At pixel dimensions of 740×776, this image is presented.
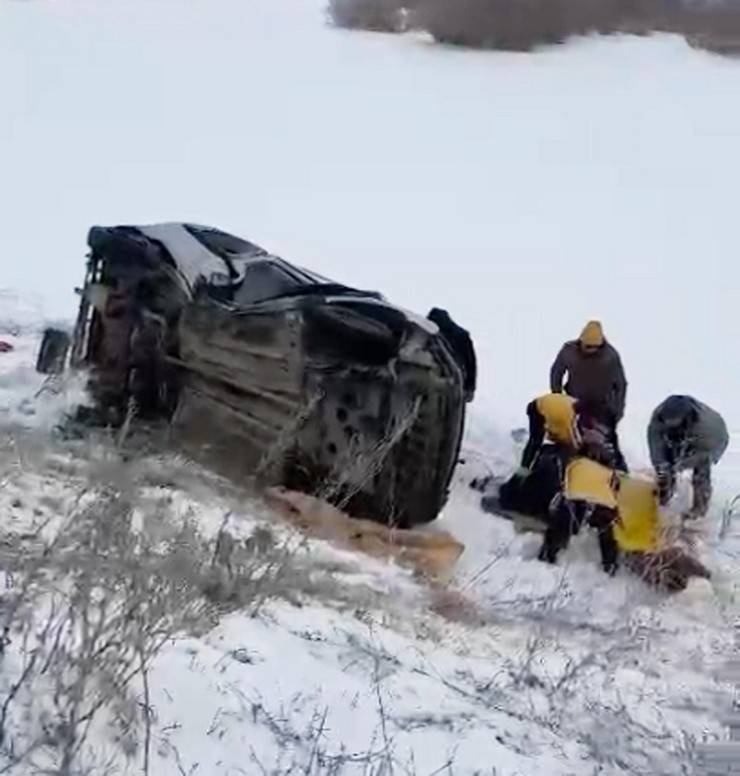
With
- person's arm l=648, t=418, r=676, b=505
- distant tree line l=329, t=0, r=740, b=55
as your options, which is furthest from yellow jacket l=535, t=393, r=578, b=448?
distant tree line l=329, t=0, r=740, b=55

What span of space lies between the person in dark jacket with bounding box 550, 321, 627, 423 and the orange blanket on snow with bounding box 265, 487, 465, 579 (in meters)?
1.78

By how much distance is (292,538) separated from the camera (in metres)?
6.31

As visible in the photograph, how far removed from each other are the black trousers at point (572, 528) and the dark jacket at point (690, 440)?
3.56 feet

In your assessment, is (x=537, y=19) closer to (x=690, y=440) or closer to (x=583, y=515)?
(x=690, y=440)

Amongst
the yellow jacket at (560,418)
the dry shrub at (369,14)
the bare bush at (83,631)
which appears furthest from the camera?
the dry shrub at (369,14)

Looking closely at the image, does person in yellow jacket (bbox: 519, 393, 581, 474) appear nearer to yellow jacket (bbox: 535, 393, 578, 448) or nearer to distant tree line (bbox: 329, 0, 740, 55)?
yellow jacket (bbox: 535, 393, 578, 448)

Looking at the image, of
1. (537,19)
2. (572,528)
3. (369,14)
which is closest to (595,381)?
(572,528)

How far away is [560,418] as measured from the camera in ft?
25.9

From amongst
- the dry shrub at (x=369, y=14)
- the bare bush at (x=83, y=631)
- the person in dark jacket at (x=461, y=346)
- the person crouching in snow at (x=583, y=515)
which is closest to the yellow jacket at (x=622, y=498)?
the person crouching in snow at (x=583, y=515)

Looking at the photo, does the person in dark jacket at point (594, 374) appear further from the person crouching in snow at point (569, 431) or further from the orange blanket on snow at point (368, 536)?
the orange blanket on snow at point (368, 536)

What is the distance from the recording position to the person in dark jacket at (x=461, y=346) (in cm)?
801

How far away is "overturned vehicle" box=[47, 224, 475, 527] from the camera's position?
7.48m

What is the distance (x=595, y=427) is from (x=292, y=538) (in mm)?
2983

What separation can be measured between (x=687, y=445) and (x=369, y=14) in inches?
924
